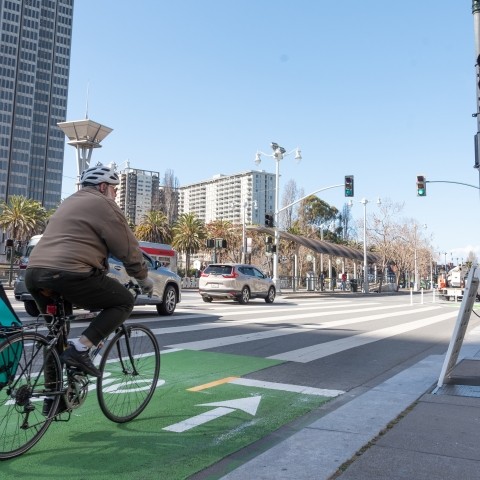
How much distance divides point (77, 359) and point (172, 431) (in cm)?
98

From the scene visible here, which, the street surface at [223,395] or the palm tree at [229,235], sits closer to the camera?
the street surface at [223,395]

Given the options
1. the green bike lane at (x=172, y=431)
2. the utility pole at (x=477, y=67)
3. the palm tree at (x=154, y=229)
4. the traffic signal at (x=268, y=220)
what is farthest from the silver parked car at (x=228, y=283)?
the palm tree at (x=154, y=229)

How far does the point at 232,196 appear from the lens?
107188mm

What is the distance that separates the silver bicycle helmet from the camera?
3648mm

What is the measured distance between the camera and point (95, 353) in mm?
3652

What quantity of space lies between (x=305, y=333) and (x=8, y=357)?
7915 mm

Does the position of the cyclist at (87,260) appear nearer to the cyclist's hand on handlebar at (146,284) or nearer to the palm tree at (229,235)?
the cyclist's hand on handlebar at (146,284)

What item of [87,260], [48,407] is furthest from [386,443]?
[87,260]

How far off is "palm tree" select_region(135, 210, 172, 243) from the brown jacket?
61187mm

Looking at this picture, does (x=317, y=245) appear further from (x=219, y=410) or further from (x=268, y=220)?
(x=219, y=410)

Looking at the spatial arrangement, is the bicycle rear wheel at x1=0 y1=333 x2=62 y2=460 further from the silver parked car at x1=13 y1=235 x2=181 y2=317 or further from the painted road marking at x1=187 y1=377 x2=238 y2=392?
the silver parked car at x1=13 y1=235 x2=181 y2=317

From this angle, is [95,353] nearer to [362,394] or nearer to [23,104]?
[362,394]

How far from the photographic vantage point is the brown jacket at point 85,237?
334 cm

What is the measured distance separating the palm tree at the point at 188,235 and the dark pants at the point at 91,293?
5821 centimetres
